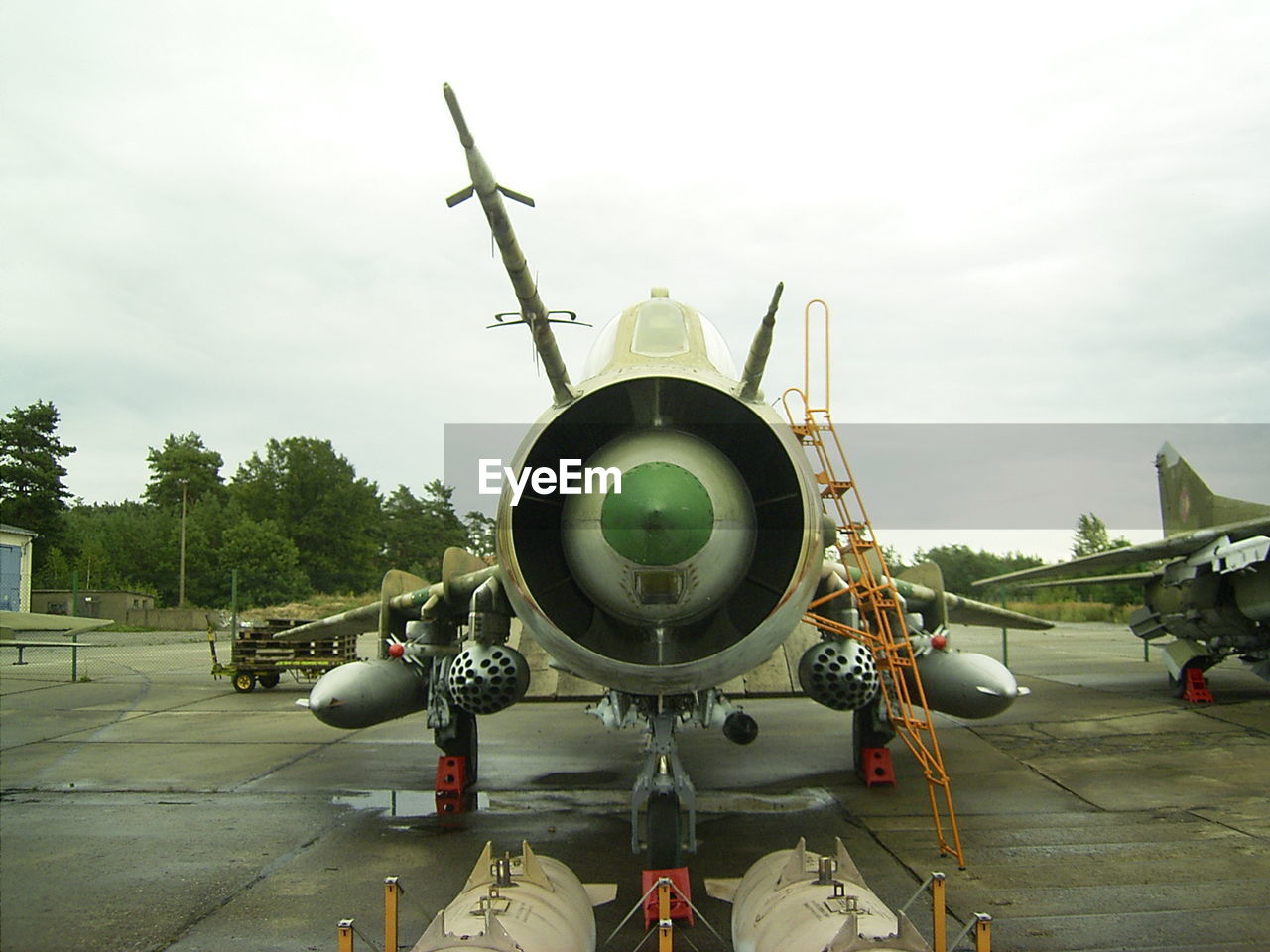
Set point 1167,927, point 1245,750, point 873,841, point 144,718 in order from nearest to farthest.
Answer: point 1167,927, point 873,841, point 1245,750, point 144,718

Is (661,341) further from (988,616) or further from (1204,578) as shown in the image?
(1204,578)

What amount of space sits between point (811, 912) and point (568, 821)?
3.78 metres

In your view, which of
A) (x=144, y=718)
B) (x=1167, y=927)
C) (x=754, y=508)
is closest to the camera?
(x=754, y=508)

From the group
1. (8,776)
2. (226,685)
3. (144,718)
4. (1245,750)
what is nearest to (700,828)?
(8,776)

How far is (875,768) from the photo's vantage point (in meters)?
8.22

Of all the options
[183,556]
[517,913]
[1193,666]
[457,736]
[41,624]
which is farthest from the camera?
[183,556]

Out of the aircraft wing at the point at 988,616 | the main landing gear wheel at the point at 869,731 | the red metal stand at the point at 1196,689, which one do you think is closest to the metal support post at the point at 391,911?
the main landing gear wheel at the point at 869,731

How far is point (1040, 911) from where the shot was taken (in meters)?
4.85

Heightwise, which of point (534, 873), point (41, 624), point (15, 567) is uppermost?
point (15, 567)

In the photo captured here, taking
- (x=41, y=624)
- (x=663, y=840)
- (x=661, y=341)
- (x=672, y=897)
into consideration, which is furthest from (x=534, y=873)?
(x=661, y=341)

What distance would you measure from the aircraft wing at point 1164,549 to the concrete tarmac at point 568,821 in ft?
7.92

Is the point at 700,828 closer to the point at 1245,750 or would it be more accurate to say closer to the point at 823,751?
the point at 823,751

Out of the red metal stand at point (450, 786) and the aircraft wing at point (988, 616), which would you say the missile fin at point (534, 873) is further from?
the aircraft wing at point (988, 616)

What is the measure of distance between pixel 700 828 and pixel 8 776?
5.14 metres
